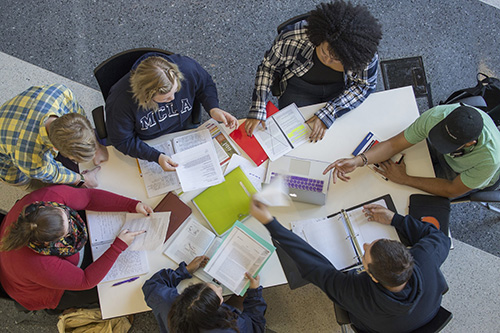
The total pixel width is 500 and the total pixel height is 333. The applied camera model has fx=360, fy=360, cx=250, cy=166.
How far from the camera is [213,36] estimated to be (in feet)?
9.43

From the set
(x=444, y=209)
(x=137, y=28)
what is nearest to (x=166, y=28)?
(x=137, y=28)

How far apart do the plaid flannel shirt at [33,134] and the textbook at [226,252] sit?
66 cm

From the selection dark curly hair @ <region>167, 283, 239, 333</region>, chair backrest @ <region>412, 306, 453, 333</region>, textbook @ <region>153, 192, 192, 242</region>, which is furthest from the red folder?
chair backrest @ <region>412, 306, 453, 333</region>

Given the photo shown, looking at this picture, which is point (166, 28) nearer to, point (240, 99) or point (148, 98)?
point (240, 99)

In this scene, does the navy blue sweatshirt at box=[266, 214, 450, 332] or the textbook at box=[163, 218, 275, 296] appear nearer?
the navy blue sweatshirt at box=[266, 214, 450, 332]

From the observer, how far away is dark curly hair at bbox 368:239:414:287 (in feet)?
4.75

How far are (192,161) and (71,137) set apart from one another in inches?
22.4

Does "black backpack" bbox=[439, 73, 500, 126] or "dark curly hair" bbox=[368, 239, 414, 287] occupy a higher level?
"black backpack" bbox=[439, 73, 500, 126]

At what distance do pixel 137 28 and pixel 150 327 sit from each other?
2.25m

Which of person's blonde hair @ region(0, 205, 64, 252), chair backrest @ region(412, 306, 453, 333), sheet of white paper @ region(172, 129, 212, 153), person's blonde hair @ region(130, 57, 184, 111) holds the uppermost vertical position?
person's blonde hair @ region(130, 57, 184, 111)

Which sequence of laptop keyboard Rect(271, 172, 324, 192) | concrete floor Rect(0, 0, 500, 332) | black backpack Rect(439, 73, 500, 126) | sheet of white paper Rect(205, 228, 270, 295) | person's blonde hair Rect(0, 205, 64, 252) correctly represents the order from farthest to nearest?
concrete floor Rect(0, 0, 500, 332)
black backpack Rect(439, 73, 500, 126)
laptop keyboard Rect(271, 172, 324, 192)
sheet of white paper Rect(205, 228, 270, 295)
person's blonde hair Rect(0, 205, 64, 252)

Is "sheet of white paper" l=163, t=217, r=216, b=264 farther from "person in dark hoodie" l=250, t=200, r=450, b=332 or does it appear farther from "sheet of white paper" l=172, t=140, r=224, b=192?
"person in dark hoodie" l=250, t=200, r=450, b=332

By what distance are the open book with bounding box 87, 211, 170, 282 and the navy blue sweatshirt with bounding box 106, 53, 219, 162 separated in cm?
31

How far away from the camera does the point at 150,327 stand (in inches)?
95.2
